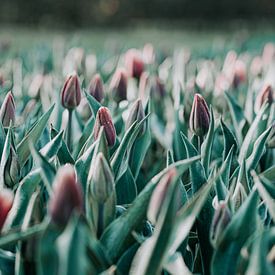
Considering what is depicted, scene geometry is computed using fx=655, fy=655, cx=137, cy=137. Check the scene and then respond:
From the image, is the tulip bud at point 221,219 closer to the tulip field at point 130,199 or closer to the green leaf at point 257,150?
the tulip field at point 130,199

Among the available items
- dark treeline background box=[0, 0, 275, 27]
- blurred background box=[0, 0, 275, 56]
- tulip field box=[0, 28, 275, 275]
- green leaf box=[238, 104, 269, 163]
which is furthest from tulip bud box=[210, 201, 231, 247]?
dark treeline background box=[0, 0, 275, 27]

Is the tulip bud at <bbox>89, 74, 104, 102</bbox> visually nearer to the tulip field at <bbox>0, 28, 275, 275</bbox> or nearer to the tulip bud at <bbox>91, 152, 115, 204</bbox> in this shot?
the tulip field at <bbox>0, 28, 275, 275</bbox>

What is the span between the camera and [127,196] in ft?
4.34

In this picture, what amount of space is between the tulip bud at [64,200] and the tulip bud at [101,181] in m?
0.19

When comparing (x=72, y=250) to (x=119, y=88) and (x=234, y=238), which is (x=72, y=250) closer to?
(x=234, y=238)

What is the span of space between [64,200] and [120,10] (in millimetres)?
15829

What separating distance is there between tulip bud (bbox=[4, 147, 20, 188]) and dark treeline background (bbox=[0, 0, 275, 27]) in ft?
48.1

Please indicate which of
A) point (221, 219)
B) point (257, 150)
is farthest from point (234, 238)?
point (257, 150)

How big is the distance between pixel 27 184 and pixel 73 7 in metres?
15.3

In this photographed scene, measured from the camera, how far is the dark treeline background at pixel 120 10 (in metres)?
15.8

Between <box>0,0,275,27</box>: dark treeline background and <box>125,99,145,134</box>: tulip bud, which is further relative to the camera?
<box>0,0,275,27</box>: dark treeline background

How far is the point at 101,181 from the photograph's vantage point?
1.05 metres

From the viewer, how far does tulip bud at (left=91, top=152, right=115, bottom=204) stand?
1.05m

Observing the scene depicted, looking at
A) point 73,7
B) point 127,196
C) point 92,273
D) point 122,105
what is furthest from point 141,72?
point 73,7
